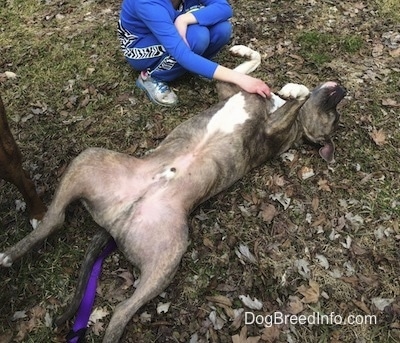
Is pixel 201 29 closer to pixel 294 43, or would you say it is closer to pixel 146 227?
pixel 294 43

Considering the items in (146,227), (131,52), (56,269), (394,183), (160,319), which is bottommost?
(394,183)

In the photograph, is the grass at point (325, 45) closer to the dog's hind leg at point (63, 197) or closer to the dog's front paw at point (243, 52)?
the dog's front paw at point (243, 52)

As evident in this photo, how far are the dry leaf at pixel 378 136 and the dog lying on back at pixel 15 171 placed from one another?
3207 millimetres

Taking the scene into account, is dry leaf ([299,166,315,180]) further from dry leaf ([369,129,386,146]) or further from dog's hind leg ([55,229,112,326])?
dog's hind leg ([55,229,112,326])

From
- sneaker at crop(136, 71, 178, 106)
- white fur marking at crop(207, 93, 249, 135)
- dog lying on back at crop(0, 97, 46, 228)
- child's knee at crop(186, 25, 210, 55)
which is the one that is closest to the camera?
dog lying on back at crop(0, 97, 46, 228)

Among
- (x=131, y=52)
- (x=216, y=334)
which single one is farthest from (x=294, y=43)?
(x=216, y=334)

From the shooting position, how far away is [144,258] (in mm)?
3387

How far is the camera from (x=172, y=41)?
414cm

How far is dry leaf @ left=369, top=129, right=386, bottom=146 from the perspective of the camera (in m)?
4.64

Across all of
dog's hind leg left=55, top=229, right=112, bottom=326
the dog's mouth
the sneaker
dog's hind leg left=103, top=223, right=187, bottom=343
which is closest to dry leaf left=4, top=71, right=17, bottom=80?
the sneaker

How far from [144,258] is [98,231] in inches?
18.8

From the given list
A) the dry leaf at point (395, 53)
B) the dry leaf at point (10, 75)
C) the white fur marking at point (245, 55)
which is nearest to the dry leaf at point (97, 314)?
the white fur marking at point (245, 55)

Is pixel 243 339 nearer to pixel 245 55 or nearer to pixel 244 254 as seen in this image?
pixel 244 254

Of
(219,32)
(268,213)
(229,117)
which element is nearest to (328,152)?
(268,213)
